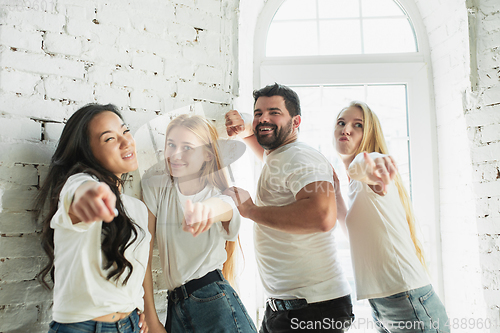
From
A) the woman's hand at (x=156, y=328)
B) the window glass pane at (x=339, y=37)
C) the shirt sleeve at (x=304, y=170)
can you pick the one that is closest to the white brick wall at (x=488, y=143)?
the window glass pane at (x=339, y=37)

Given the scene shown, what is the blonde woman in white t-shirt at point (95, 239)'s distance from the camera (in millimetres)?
798

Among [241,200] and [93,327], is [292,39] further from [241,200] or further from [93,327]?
[93,327]

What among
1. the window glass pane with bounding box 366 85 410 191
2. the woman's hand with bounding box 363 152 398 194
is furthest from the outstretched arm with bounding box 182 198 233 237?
the window glass pane with bounding box 366 85 410 191

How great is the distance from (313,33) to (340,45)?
0.13 m

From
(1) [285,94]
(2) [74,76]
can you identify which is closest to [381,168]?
(1) [285,94]

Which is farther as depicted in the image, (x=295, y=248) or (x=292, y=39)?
(x=292, y=39)

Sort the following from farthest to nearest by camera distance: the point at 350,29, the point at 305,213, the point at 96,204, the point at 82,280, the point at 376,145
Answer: the point at 350,29 → the point at 376,145 → the point at 305,213 → the point at 82,280 → the point at 96,204

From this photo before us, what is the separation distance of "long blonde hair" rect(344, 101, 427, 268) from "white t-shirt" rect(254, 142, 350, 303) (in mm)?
159

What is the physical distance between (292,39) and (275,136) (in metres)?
0.59

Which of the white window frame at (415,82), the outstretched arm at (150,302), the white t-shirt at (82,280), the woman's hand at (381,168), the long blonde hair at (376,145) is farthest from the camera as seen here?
Answer: the white window frame at (415,82)

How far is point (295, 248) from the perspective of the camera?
43.1 inches

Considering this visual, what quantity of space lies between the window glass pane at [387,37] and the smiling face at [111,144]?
111 cm

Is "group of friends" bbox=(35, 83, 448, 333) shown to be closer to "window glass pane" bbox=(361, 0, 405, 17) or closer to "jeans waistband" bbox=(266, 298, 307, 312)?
"jeans waistband" bbox=(266, 298, 307, 312)

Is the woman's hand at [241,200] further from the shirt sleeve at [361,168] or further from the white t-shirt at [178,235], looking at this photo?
the shirt sleeve at [361,168]
